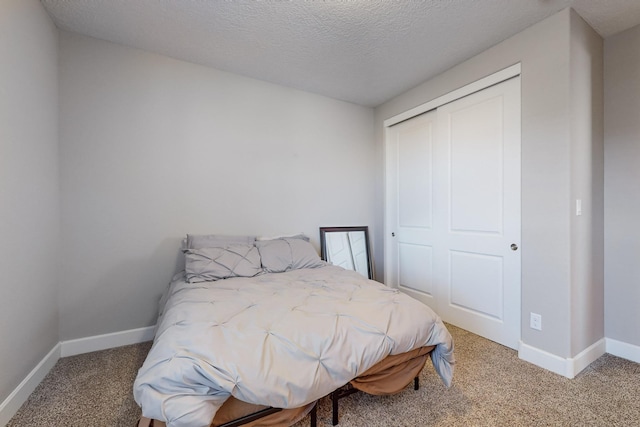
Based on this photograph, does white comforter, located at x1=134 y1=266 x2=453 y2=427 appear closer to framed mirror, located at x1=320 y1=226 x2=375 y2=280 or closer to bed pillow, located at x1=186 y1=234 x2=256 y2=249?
bed pillow, located at x1=186 y1=234 x2=256 y2=249

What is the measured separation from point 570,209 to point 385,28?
6.13ft

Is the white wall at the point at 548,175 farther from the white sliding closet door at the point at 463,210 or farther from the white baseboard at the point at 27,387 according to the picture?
the white baseboard at the point at 27,387

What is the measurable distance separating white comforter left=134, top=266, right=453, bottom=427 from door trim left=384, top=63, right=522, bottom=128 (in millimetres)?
2003

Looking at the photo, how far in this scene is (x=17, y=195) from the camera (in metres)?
1.62

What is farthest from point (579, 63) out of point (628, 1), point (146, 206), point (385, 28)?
point (146, 206)

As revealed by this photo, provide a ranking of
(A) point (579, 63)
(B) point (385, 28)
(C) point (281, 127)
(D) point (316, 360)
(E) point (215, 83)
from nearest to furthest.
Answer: (D) point (316, 360)
(A) point (579, 63)
(B) point (385, 28)
(E) point (215, 83)
(C) point (281, 127)

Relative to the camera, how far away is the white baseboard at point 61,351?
1513mm

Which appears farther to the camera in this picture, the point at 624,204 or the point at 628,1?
the point at 624,204

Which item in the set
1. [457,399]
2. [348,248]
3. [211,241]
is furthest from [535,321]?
[211,241]

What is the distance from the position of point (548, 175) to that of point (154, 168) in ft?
10.4

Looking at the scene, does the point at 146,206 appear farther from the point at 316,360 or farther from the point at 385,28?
the point at 385,28

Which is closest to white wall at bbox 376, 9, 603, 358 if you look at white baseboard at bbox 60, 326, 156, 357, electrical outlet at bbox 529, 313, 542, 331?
electrical outlet at bbox 529, 313, 542, 331

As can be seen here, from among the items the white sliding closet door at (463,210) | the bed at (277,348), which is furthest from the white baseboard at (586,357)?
the bed at (277,348)

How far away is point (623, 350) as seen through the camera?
2.14 metres
